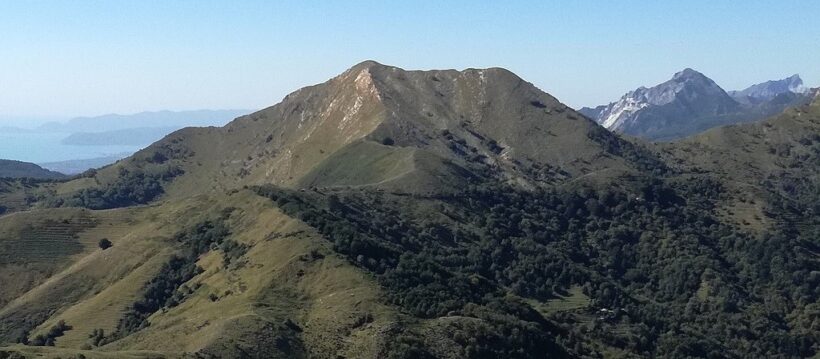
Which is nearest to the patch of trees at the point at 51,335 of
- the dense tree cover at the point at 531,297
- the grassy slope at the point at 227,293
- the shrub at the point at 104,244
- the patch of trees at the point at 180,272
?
the grassy slope at the point at 227,293

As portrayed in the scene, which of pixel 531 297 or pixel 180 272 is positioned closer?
pixel 180 272

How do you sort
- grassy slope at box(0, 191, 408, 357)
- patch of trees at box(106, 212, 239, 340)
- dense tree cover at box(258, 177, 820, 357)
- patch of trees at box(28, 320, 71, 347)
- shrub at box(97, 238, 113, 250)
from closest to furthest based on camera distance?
grassy slope at box(0, 191, 408, 357) → dense tree cover at box(258, 177, 820, 357) → patch of trees at box(28, 320, 71, 347) → patch of trees at box(106, 212, 239, 340) → shrub at box(97, 238, 113, 250)

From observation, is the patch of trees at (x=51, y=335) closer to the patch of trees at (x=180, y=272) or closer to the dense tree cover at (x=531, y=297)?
the patch of trees at (x=180, y=272)

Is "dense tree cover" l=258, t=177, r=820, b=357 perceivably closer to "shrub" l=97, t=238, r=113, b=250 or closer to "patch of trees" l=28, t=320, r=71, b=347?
"shrub" l=97, t=238, r=113, b=250

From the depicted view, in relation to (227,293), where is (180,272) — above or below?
above

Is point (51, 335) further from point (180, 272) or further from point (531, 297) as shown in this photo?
point (531, 297)

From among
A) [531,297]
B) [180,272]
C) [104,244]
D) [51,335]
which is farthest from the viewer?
[104,244]

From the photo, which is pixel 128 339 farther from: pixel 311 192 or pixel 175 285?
pixel 311 192

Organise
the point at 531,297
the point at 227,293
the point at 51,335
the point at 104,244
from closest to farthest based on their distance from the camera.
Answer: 1. the point at 227,293
2. the point at 51,335
3. the point at 531,297
4. the point at 104,244

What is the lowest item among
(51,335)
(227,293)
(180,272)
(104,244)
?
(51,335)

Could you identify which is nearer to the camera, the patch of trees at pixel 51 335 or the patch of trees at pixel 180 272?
the patch of trees at pixel 51 335

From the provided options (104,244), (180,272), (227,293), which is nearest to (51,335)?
(180,272)

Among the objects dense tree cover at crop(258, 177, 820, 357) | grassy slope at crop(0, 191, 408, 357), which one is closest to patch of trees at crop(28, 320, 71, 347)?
grassy slope at crop(0, 191, 408, 357)
